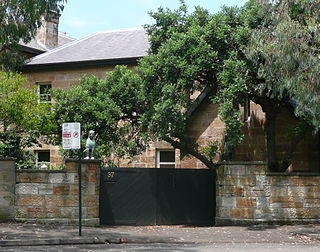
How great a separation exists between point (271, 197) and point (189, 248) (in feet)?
15.8

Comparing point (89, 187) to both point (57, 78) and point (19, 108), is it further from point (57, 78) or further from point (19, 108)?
point (57, 78)

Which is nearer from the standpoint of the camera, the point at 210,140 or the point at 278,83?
the point at 278,83

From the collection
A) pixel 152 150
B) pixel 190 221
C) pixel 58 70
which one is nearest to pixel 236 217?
pixel 190 221

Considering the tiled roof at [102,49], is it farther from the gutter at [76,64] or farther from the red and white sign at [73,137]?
the red and white sign at [73,137]

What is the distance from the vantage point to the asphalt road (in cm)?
1155

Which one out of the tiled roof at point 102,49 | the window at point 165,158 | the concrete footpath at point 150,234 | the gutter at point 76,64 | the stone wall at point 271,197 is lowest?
the concrete footpath at point 150,234

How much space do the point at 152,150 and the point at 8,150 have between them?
6697 mm

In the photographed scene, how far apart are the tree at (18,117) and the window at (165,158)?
582 centimetres

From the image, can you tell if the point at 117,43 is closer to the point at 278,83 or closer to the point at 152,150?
the point at 152,150

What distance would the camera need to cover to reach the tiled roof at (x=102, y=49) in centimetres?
2388

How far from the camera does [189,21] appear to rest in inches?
678

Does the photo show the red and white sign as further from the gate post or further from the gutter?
the gutter

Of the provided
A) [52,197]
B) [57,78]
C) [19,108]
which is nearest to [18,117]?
[19,108]

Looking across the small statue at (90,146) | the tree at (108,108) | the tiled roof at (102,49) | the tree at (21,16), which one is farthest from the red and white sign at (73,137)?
the tiled roof at (102,49)
